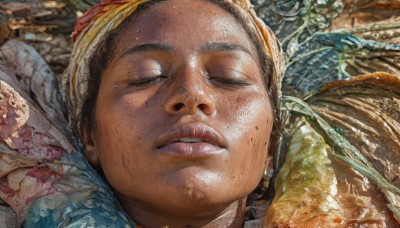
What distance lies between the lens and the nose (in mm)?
2703

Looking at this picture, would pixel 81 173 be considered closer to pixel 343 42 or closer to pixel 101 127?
pixel 101 127

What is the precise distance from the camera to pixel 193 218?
289 centimetres

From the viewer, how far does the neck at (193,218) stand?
2920mm

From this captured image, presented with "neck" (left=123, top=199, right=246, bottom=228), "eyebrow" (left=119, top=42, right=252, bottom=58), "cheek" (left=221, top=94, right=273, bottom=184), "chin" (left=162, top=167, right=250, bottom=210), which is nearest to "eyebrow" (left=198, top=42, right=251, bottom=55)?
"eyebrow" (left=119, top=42, right=252, bottom=58)

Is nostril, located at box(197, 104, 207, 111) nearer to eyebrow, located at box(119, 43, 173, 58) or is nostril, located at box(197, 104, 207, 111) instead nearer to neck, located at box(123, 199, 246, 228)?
eyebrow, located at box(119, 43, 173, 58)

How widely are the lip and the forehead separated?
0.39 m

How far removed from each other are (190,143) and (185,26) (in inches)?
21.8

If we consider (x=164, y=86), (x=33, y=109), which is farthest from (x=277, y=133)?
(x=33, y=109)

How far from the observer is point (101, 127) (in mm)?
2988

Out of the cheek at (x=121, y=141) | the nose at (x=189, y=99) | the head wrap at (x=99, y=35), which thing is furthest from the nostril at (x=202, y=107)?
the head wrap at (x=99, y=35)

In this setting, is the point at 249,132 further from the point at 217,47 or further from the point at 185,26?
the point at 185,26

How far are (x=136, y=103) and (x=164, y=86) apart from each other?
0.42ft

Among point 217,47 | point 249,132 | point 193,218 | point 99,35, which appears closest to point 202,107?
point 249,132

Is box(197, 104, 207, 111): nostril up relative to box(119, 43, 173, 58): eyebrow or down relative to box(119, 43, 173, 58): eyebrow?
down
